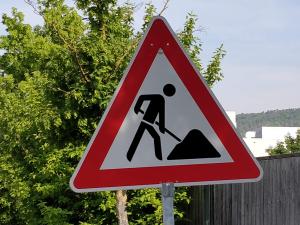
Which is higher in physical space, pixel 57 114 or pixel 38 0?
pixel 38 0

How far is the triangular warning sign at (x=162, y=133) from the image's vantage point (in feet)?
9.40

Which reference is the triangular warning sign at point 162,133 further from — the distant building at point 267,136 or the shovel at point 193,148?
the distant building at point 267,136

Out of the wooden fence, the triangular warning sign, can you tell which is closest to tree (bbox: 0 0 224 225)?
the wooden fence

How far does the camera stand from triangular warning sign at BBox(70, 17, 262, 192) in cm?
287

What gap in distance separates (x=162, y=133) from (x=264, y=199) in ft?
25.3

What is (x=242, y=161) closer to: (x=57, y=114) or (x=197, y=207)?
(x=57, y=114)

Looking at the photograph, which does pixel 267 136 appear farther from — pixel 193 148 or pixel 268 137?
pixel 193 148

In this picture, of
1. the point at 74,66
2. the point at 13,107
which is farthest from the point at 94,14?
the point at 13,107

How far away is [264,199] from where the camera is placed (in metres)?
10.3

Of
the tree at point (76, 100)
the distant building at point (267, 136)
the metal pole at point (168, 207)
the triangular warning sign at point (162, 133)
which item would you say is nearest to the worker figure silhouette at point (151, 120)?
the triangular warning sign at point (162, 133)

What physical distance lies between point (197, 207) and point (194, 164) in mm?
11310

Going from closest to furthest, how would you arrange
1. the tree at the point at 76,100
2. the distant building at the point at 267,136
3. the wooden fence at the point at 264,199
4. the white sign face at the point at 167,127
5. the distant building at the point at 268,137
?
the white sign face at the point at 167,127 → the wooden fence at the point at 264,199 → the tree at the point at 76,100 → the distant building at the point at 268,137 → the distant building at the point at 267,136

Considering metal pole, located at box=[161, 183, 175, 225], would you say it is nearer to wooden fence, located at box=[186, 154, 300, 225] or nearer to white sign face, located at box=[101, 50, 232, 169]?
white sign face, located at box=[101, 50, 232, 169]

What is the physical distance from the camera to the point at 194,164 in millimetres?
2891
